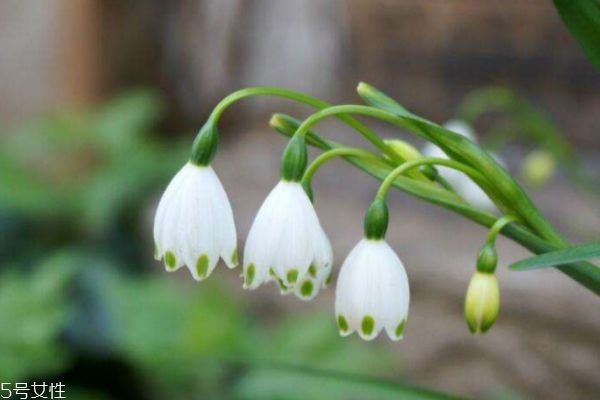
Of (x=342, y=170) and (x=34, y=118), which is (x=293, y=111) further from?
(x=34, y=118)

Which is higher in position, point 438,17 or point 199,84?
point 199,84

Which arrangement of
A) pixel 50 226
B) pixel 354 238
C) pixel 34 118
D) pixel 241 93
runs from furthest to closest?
pixel 34 118, pixel 50 226, pixel 354 238, pixel 241 93

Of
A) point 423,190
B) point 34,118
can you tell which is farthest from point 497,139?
point 34,118

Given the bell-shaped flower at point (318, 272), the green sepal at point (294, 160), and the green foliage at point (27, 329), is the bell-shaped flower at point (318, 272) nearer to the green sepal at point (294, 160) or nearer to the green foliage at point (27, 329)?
the green sepal at point (294, 160)

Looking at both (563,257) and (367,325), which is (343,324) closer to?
(367,325)

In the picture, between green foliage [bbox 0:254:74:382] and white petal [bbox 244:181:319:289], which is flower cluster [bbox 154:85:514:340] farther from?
green foliage [bbox 0:254:74:382]

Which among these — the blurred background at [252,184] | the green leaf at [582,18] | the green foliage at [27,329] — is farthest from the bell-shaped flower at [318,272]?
the green foliage at [27,329]

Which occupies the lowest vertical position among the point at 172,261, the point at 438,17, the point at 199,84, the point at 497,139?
the point at 172,261

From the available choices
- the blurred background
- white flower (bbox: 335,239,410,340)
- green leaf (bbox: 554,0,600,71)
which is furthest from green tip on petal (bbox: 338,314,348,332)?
the blurred background
